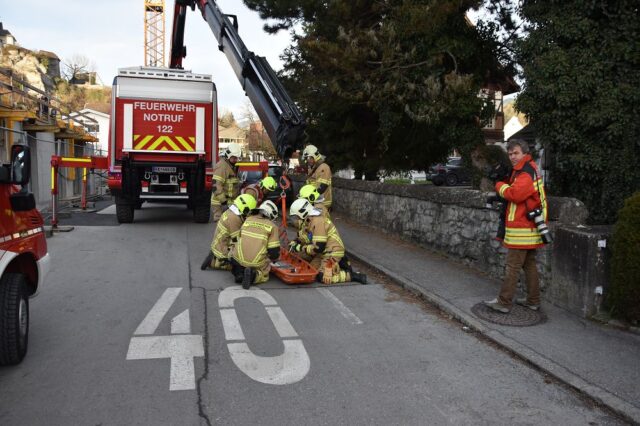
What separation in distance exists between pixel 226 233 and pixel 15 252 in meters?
3.73

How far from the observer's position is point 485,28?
37.4 ft

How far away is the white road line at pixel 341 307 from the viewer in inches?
230

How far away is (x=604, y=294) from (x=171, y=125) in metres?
10.1

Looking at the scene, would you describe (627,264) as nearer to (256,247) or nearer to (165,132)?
(256,247)

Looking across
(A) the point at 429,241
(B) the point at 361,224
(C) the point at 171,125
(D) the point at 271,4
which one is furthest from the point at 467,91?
(D) the point at 271,4

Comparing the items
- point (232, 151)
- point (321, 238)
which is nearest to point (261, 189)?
point (321, 238)

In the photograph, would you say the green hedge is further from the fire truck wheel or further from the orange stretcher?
the fire truck wheel

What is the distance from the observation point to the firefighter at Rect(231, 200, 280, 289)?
7.00 m

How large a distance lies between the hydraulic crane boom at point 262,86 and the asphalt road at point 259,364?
339 cm

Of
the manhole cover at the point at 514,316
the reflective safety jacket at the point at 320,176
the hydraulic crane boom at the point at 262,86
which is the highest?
the hydraulic crane boom at the point at 262,86

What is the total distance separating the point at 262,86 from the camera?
10.4 meters

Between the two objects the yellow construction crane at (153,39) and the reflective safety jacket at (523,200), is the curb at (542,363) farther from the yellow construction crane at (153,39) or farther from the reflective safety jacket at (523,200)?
the yellow construction crane at (153,39)

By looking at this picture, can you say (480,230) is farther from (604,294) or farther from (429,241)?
(604,294)

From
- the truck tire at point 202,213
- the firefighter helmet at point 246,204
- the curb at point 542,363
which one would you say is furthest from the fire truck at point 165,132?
the curb at point 542,363
